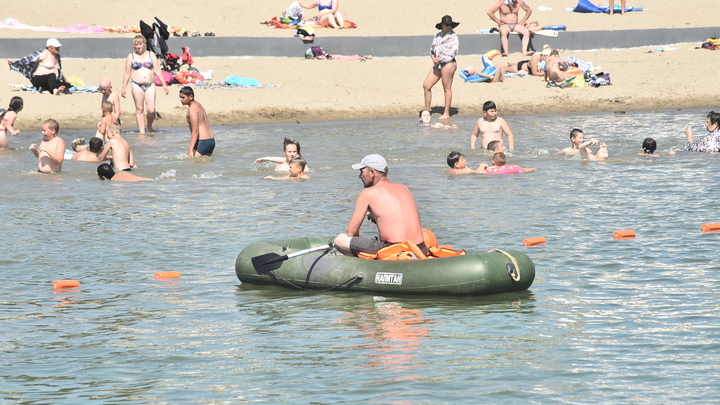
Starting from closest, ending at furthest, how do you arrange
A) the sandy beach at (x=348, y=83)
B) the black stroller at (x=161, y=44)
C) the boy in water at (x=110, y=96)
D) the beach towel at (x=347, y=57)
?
the boy in water at (x=110, y=96), the black stroller at (x=161, y=44), the sandy beach at (x=348, y=83), the beach towel at (x=347, y=57)

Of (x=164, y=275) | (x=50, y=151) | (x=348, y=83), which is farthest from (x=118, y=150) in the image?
(x=348, y=83)

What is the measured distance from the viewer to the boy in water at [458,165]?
14.8 metres

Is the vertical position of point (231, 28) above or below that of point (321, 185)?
above

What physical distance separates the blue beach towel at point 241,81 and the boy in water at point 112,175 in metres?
8.33

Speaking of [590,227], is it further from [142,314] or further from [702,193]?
[142,314]

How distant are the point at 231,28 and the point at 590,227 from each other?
18.2 metres

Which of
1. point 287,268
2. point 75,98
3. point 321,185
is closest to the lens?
point 287,268

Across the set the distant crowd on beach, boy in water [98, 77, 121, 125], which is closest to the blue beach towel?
the distant crowd on beach

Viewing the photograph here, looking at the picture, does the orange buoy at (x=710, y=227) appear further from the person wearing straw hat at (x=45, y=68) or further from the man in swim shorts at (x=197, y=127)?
the person wearing straw hat at (x=45, y=68)

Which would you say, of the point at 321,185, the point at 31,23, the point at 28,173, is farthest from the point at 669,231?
the point at 31,23

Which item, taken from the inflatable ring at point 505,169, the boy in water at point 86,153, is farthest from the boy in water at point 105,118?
the inflatable ring at point 505,169

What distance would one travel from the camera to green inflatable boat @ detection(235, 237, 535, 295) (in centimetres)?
787

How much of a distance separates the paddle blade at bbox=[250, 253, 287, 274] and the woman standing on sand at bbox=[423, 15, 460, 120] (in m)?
12.6

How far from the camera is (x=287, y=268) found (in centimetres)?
857
